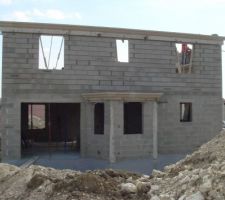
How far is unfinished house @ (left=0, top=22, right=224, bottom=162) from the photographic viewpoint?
54.3 ft

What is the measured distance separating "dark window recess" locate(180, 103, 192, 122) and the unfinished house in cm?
4

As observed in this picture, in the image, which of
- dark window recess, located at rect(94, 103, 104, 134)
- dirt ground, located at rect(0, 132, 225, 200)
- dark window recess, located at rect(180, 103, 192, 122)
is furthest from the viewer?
dark window recess, located at rect(180, 103, 192, 122)

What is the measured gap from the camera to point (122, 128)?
648 inches

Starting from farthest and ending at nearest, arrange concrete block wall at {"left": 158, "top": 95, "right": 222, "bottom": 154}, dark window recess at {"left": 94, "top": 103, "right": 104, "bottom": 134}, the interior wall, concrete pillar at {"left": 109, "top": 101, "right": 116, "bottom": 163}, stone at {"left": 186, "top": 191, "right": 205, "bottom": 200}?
the interior wall → concrete block wall at {"left": 158, "top": 95, "right": 222, "bottom": 154} → dark window recess at {"left": 94, "top": 103, "right": 104, "bottom": 134} → concrete pillar at {"left": 109, "top": 101, "right": 116, "bottom": 163} → stone at {"left": 186, "top": 191, "right": 205, "bottom": 200}

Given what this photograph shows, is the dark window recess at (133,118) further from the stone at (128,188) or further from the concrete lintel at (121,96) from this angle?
the stone at (128,188)

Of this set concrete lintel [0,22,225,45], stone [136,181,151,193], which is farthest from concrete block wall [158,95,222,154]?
stone [136,181,151,193]

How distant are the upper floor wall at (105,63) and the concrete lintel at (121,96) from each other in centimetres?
65

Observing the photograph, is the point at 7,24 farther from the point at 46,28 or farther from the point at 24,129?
the point at 24,129

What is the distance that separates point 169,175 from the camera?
7.01m

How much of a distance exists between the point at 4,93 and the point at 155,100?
5783 mm

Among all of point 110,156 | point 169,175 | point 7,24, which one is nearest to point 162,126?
point 110,156

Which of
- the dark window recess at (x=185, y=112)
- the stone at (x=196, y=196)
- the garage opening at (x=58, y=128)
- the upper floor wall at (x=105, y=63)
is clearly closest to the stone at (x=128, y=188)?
the stone at (x=196, y=196)

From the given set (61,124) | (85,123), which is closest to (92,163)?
(85,123)

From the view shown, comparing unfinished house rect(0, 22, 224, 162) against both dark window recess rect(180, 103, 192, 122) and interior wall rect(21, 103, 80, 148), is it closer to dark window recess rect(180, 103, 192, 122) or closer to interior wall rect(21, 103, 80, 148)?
dark window recess rect(180, 103, 192, 122)
